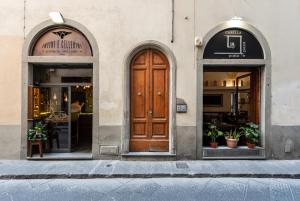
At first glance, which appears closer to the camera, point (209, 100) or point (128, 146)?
point (128, 146)

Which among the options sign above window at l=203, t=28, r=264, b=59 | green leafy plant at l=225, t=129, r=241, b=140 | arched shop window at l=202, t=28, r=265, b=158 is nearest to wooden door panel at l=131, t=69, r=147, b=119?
arched shop window at l=202, t=28, r=265, b=158

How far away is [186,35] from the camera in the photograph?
8.88 m

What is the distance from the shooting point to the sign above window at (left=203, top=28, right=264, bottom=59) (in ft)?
29.4

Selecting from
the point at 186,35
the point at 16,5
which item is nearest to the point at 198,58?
the point at 186,35

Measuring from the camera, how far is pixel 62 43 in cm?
897

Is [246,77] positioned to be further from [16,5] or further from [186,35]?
[16,5]

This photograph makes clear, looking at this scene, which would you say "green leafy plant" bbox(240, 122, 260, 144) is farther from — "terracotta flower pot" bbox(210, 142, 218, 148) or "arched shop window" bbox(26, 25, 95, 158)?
"arched shop window" bbox(26, 25, 95, 158)

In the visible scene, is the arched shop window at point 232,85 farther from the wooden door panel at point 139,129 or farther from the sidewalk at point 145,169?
the wooden door panel at point 139,129

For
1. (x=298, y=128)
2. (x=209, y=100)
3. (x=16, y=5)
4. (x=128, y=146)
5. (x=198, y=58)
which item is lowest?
(x=128, y=146)

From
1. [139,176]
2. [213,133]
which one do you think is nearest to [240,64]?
[213,133]

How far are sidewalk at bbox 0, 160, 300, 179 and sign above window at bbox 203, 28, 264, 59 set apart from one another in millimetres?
3471

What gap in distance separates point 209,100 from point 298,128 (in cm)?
305

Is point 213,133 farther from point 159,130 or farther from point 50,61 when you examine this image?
point 50,61

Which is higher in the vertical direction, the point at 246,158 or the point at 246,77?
the point at 246,77
